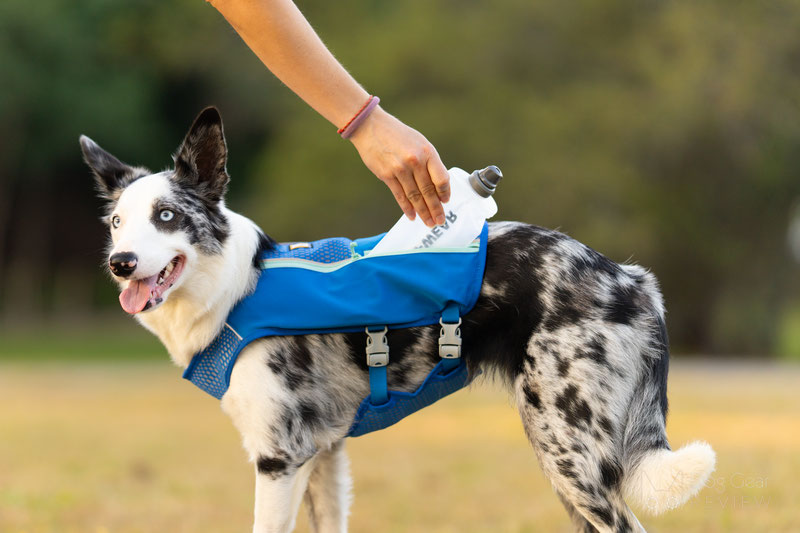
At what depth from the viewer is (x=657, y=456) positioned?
3471 mm

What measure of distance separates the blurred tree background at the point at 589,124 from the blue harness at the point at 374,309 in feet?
56.4

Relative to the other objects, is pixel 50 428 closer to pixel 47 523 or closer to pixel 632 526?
pixel 47 523

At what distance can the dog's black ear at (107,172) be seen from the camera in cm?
402

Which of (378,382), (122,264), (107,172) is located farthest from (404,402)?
(107,172)

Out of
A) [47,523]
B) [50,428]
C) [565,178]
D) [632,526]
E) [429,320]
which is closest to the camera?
[632,526]

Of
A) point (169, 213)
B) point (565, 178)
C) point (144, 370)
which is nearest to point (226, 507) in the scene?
point (169, 213)

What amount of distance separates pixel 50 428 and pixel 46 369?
9412 mm

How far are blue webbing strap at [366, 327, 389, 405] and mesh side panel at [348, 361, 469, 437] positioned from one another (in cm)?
4

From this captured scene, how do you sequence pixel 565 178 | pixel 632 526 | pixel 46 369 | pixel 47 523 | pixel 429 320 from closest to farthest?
pixel 632 526 → pixel 429 320 → pixel 47 523 → pixel 46 369 → pixel 565 178

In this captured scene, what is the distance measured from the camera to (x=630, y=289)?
368 cm

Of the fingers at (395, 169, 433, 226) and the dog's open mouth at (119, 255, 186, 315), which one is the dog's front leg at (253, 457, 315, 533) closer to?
the dog's open mouth at (119, 255, 186, 315)

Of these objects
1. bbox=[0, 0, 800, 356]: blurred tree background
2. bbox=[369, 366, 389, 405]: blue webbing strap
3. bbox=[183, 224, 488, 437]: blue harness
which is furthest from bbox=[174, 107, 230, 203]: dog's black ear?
bbox=[0, 0, 800, 356]: blurred tree background

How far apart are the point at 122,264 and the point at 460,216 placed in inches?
55.4

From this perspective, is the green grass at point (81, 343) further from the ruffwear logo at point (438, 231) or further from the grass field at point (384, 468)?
the ruffwear logo at point (438, 231)
